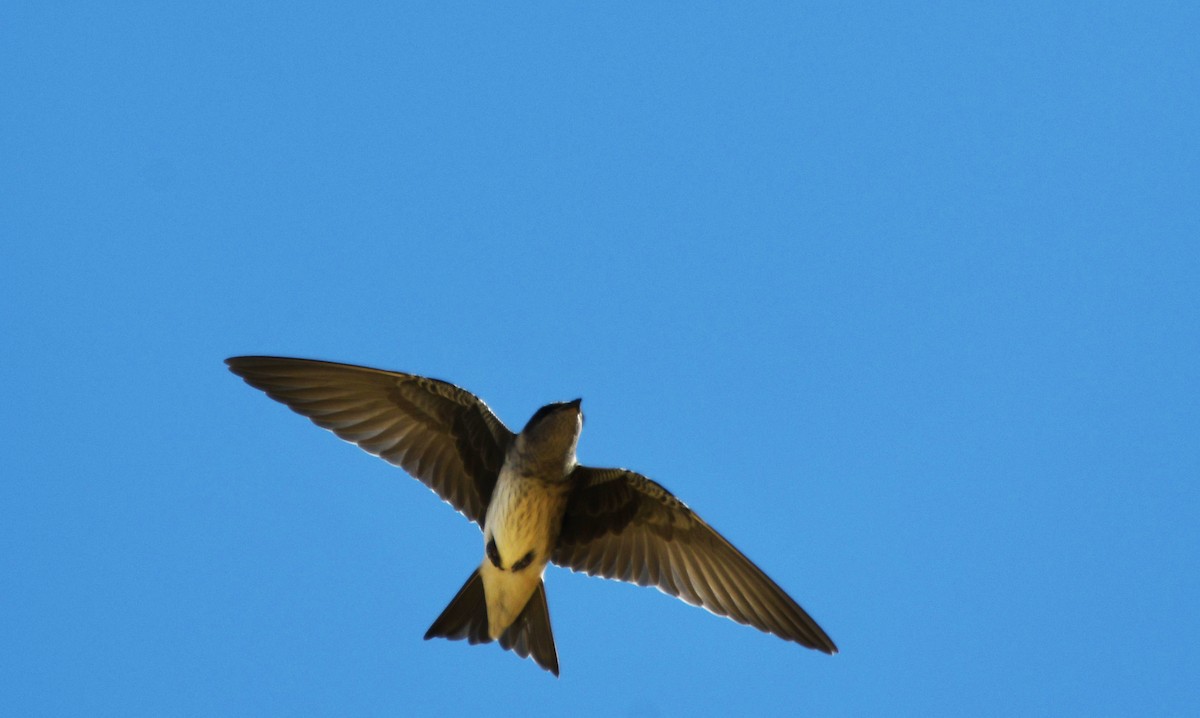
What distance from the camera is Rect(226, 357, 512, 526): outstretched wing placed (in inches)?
341

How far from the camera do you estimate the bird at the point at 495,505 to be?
8375 mm

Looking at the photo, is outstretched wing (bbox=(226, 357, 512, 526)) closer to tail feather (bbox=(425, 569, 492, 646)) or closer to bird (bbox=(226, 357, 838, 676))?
bird (bbox=(226, 357, 838, 676))

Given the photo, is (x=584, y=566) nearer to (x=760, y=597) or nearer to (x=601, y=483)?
(x=601, y=483)

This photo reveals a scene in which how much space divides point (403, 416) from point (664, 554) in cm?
175

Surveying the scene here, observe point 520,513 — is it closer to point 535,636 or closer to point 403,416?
point 535,636

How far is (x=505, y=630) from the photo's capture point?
27.5ft

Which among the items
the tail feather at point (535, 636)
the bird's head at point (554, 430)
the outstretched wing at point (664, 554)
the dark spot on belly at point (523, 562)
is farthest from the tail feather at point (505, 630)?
the bird's head at point (554, 430)

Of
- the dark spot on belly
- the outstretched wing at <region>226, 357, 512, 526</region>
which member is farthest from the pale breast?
the outstretched wing at <region>226, 357, 512, 526</region>

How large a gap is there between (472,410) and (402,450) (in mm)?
490

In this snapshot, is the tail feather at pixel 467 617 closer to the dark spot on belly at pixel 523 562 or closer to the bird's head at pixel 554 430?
the dark spot on belly at pixel 523 562

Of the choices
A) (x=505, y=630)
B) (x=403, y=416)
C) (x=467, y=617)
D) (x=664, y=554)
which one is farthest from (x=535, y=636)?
(x=403, y=416)

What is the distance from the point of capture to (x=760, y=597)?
28.5ft

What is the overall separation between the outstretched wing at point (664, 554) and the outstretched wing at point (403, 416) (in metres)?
0.59

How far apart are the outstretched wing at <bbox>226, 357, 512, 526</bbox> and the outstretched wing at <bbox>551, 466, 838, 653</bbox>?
1.94ft
